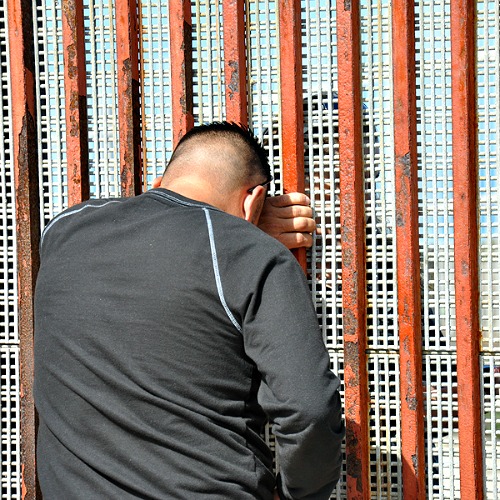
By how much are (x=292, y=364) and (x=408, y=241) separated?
Answer: 0.87m

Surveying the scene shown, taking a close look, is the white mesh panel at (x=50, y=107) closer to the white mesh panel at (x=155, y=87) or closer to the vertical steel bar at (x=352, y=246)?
the white mesh panel at (x=155, y=87)

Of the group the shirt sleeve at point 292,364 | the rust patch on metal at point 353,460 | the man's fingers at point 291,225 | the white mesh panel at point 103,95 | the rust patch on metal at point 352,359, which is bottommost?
the rust patch on metal at point 353,460

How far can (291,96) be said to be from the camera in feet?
8.06

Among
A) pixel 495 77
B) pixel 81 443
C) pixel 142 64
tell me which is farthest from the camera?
pixel 142 64

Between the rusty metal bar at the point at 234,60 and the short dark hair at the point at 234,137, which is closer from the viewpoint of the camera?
the short dark hair at the point at 234,137

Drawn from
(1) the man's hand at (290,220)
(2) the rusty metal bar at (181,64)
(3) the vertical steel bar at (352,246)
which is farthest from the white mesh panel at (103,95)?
(3) the vertical steel bar at (352,246)

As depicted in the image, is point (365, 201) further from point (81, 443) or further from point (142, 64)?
point (81, 443)

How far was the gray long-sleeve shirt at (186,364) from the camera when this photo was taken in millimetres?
1754

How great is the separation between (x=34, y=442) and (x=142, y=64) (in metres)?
1.46

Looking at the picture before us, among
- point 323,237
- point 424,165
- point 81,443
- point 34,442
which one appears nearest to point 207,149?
point 323,237

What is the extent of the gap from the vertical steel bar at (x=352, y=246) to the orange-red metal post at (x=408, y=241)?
130 mm

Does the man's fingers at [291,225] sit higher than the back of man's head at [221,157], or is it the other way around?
the back of man's head at [221,157]

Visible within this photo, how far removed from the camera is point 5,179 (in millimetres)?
2641

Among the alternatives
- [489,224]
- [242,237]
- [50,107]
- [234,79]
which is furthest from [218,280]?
[50,107]
